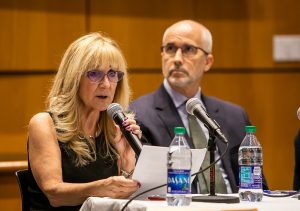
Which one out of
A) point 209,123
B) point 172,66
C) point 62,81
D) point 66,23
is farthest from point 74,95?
point 66,23

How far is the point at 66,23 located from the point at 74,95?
2.16 m

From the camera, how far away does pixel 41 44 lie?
17.6ft

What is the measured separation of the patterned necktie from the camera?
398 cm

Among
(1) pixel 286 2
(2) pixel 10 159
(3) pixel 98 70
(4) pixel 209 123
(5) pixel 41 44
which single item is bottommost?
(2) pixel 10 159

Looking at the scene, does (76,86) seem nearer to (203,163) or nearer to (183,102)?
(203,163)

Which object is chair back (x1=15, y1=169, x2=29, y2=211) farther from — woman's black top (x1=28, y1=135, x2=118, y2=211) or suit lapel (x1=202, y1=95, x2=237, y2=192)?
suit lapel (x1=202, y1=95, x2=237, y2=192)

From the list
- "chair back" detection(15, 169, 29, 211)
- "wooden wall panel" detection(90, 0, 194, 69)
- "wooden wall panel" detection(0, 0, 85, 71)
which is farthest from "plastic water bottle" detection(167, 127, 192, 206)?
"wooden wall panel" detection(90, 0, 194, 69)

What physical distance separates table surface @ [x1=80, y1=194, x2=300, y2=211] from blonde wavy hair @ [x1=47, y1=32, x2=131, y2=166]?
0.58m

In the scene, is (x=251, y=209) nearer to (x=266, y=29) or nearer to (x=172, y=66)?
(x=172, y=66)

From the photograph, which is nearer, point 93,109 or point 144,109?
point 93,109

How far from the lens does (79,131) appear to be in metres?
3.41

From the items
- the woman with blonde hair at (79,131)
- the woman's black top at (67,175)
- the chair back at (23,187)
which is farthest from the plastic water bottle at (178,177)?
the chair back at (23,187)

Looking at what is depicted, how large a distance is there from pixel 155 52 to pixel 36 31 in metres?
1.04

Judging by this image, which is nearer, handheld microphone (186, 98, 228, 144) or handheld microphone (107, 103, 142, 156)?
handheld microphone (186, 98, 228, 144)
